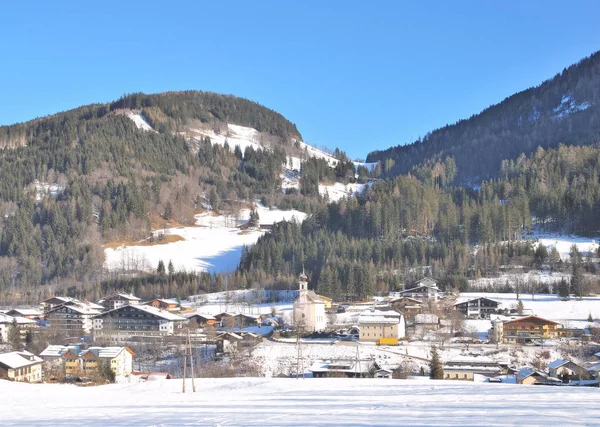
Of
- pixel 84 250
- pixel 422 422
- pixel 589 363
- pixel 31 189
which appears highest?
pixel 31 189

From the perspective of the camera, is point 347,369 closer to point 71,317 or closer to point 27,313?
point 71,317

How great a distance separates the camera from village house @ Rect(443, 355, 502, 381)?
35844mm

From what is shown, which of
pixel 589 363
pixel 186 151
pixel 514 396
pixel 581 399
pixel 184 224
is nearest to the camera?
pixel 581 399

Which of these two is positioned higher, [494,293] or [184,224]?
[184,224]

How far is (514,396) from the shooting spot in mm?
17844

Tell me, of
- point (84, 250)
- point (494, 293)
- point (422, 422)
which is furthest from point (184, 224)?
point (422, 422)

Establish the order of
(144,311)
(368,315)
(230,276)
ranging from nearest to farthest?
(368,315) → (144,311) → (230,276)

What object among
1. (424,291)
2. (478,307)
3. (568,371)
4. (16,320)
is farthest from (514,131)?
(568,371)

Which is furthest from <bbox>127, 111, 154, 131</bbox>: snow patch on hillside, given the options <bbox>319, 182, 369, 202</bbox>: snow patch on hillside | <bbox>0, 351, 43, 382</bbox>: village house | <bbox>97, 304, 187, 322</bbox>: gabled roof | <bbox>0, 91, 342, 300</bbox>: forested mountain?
<bbox>0, 351, 43, 382</bbox>: village house

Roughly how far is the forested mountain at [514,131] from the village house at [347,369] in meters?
103

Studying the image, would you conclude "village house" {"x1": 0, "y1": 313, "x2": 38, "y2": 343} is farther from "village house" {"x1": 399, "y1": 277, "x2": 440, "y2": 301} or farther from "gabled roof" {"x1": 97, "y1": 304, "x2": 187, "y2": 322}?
"village house" {"x1": 399, "y1": 277, "x2": 440, "y2": 301}

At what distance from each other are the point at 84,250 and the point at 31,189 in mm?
27063

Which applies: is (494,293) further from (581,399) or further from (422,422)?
(422,422)

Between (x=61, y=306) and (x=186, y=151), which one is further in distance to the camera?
(x=186, y=151)
